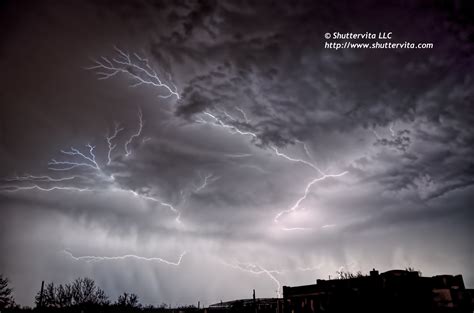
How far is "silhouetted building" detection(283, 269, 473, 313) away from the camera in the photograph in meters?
10.3

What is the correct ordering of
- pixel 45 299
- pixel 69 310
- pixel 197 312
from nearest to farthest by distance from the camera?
pixel 197 312 < pixel 69 310 < pixel 45 299

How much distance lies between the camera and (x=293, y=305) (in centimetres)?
1295

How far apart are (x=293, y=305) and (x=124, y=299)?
59.4m

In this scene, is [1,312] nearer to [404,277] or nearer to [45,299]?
[45,299]

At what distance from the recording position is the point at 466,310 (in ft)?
33.8

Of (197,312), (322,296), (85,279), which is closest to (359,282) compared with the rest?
(322,296)

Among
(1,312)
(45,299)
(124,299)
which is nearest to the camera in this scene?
(1,312)

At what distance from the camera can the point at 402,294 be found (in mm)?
10453

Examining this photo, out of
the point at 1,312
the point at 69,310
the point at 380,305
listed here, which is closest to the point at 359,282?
the point at 380,305

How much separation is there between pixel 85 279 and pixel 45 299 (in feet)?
29.6

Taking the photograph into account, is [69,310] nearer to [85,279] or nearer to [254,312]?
[85,279]

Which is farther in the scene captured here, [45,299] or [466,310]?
[45,299]

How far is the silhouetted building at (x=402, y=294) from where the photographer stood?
1032 centimetres

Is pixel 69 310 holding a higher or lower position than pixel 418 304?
lower
